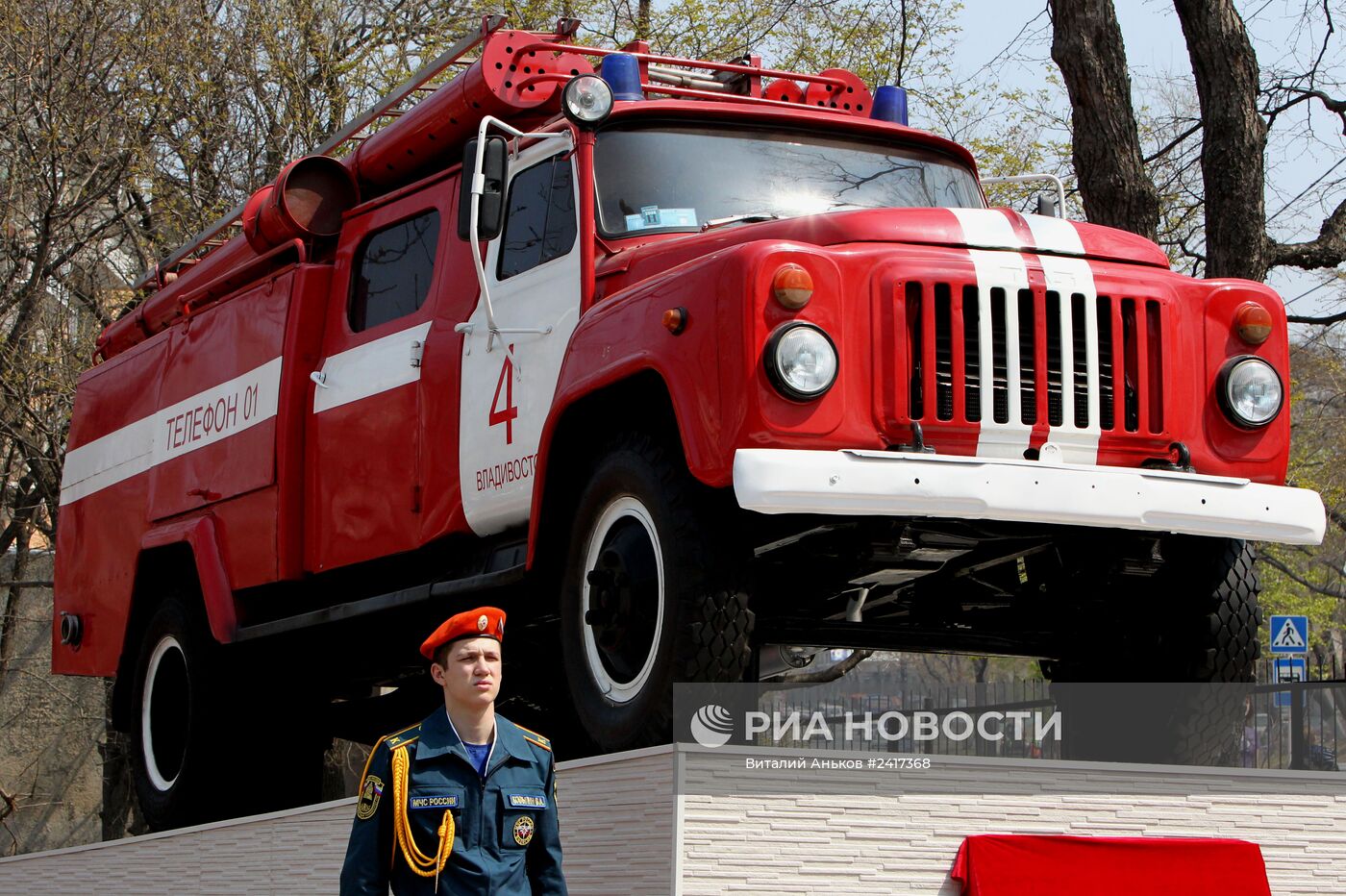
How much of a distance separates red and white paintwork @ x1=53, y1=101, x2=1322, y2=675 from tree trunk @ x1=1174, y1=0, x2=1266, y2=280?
4200 millimetres

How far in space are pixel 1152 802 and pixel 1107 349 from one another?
1452mm

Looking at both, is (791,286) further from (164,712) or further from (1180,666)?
(164,712)

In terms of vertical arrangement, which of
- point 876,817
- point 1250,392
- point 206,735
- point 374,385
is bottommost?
point 876,817

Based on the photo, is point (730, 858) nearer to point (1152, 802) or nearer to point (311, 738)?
point (1152, 802)

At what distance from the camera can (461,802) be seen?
13.2ft

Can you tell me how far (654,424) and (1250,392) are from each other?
6.54 feet

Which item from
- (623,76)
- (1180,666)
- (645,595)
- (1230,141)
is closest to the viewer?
(645,595)

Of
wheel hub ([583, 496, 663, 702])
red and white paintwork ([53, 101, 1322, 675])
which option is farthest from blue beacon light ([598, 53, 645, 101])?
wheel hub ([583, 496, 663, 702])

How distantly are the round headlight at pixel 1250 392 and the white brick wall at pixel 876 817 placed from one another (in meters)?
1.20

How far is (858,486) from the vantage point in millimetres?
5129

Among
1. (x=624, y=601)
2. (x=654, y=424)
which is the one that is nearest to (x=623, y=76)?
(x=654, y=424)

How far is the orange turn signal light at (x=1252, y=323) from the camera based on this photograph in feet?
19.4

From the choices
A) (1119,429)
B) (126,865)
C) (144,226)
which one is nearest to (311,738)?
(126,865)

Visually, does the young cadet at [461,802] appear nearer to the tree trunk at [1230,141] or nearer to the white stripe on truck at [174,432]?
the white stripe on truck at [174,432]
